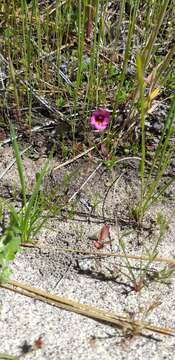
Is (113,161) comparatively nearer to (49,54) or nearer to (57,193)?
(57,193)

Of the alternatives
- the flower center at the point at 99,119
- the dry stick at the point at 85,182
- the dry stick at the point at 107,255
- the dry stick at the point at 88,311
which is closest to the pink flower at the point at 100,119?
the flower center at the point at 99,119

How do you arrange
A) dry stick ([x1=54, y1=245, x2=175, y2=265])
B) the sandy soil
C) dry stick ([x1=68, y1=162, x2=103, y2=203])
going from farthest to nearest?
dry stick ([x1=68, y1=162, x2=103, y2=203]) → dry stick ([x1=54, y1=245, x2=175, y2=265]) → the sandy soil

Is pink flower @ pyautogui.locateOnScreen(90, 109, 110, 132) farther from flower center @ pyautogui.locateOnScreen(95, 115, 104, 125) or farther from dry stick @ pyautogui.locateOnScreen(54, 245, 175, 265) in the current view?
dry stick @ pyautogui.locateOnScreen(54, 245, 175, 265)

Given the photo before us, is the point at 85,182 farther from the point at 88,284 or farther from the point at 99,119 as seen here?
the point at 88,284

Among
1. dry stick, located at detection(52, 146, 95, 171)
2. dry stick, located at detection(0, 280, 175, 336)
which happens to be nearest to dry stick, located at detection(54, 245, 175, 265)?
dry stick, located at detection(0, 280, 175, 336)

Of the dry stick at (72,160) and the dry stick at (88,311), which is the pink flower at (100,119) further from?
the dry stick at (88,311)

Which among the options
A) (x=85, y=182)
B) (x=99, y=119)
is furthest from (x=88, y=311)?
(x=99, y=119)

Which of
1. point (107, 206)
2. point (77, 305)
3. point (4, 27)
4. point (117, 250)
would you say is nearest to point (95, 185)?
point (107, 206)
